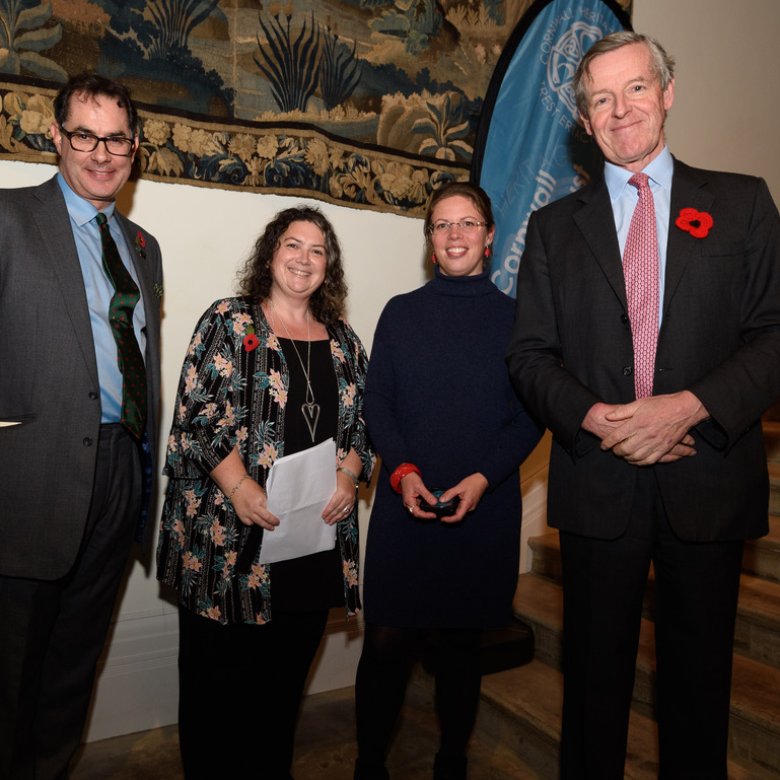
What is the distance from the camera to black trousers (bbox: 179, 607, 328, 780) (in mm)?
2043

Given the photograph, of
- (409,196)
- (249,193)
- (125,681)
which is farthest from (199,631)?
(409,196)

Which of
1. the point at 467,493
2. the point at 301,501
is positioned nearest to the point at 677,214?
the point at 467,493

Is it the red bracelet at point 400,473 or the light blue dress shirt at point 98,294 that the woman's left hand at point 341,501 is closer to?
the red bracelet at point 400,473

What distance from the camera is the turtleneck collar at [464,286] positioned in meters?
2.15

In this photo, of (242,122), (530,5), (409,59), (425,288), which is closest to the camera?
(425,288)

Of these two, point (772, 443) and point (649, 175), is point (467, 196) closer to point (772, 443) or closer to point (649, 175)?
Answer: point (649, 175)

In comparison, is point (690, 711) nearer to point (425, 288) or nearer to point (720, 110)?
point (425, 288)

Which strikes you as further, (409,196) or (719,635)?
(409,196)

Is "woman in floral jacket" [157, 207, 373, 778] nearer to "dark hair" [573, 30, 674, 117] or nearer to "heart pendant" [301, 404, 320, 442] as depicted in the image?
"heart pendant" [301, 404, 320, 442]

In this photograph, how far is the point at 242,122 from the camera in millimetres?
2617

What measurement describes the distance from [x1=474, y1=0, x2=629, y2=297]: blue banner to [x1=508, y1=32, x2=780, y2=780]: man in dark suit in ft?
4.60

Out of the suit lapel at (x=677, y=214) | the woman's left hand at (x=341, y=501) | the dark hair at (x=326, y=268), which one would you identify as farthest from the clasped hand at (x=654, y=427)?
the dark hair at (x=326, y=268)

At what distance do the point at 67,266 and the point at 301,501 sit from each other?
0.85 meters

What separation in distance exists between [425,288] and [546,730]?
149cm
